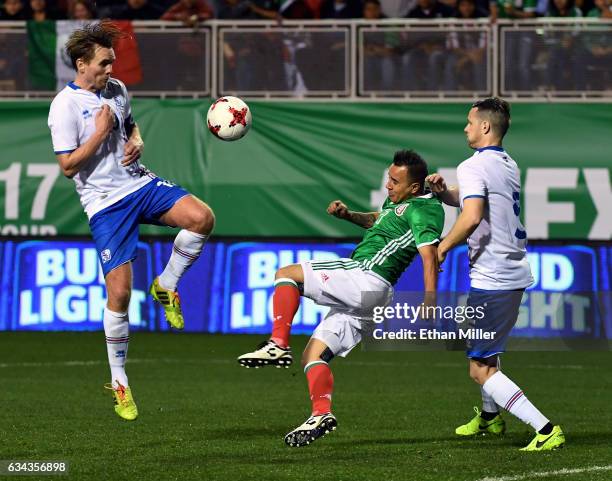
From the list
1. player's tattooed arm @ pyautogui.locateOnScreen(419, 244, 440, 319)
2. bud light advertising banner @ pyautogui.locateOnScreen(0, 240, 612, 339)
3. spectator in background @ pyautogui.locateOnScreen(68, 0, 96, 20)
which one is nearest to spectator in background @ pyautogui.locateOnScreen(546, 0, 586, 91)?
bud light advertising banner @ pyautogui.locateOnScreen(0, 240, 612, 339)

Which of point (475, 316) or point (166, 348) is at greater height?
point (475, 316)

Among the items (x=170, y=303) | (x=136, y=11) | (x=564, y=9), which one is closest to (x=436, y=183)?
(x=170, y=303)

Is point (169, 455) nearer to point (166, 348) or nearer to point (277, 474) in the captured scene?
point (277, 474)

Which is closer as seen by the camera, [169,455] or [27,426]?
[169,455]

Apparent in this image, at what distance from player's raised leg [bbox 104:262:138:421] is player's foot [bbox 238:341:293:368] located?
1.48 metres

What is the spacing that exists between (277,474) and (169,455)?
3.19ft

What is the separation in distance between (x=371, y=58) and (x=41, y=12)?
4294mm

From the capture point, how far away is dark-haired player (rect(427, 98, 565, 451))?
882cm

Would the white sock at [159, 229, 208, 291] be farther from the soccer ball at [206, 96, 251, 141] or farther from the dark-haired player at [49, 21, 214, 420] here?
the soccer ball at [206, 96, 251, 141]

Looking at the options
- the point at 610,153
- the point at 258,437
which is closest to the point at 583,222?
the point at 610,153

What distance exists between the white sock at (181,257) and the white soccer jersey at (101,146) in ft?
1.56

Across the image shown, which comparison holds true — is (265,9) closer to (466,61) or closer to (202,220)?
(466,61)

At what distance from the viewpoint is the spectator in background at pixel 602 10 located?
1773 centimetres

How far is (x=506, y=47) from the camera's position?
17.2 metres
